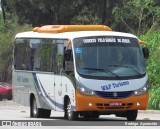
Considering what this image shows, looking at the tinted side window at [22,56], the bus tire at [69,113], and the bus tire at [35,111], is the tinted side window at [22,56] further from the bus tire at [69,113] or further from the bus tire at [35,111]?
the bus tire at [69,113]

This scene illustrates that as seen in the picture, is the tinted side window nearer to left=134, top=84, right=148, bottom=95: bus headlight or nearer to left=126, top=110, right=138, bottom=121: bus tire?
left=126, top=110, right=138, bottom=121: bus tire

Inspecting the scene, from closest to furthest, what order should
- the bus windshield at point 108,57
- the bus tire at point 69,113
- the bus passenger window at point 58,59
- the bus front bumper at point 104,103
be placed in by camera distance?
the bus front bumper at point 104,103
the bus windshield at point 108,57
the bus tire at point 69,113
the bus passenger window at point 58,59

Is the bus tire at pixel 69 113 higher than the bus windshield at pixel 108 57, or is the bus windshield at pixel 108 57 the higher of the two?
the bus windshield at pixel 108 57

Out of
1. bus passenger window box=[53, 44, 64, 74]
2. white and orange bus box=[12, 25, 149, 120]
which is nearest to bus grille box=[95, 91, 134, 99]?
white and orange bus box=[12, 25, 149, 120]

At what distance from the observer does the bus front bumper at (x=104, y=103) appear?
74.3 ft

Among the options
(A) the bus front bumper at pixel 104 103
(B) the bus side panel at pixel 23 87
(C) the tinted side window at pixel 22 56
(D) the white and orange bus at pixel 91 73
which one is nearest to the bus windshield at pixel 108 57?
(D) the white and orange bus at pixel 91 73

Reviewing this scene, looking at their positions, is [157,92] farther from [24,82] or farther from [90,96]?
[90,96]

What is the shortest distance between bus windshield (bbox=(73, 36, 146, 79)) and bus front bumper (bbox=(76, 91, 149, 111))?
689 mm

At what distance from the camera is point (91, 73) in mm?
23031

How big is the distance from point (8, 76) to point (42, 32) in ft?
126

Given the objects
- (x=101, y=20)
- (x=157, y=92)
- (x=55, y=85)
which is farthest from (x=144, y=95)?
(x=101, y=20)

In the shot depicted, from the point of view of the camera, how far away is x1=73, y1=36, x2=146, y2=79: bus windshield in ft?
75.9

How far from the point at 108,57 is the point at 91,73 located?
812 millimetres

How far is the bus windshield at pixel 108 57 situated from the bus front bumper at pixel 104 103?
0.69 m
